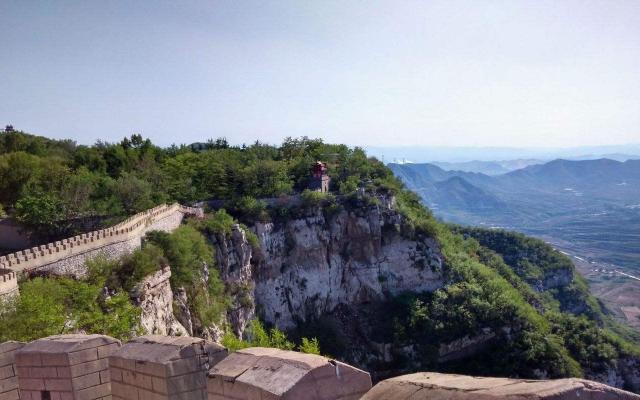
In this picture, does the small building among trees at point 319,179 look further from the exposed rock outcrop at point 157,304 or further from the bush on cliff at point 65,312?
the bush on cliff at point 65,312

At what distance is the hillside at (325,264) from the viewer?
3594 cm

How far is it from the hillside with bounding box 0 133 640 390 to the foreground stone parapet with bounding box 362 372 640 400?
26.8 m

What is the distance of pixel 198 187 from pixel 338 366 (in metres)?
45.4

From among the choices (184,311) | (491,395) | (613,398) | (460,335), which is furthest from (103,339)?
(460,335)

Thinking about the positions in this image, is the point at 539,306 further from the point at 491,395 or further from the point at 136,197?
the point at 491,395

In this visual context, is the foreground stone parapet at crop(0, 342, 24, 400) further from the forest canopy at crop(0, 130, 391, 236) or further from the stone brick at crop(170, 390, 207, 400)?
the forest canopy at crop(0, 130, 391, 236)

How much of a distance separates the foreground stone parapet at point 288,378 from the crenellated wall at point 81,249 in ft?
60.1

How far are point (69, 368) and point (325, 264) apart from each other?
133 ft

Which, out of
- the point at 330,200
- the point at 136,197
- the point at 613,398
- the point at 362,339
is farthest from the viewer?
the point at 330,200

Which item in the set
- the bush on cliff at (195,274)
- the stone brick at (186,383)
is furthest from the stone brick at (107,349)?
the bush on cliff at (195,274)

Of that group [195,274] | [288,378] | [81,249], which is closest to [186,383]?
[288,378]

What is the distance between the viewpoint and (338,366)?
442cm

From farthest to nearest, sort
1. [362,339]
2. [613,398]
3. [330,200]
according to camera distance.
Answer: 1. [330,200]
2. [362,339]
3. [613,398]

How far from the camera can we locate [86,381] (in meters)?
6.08
